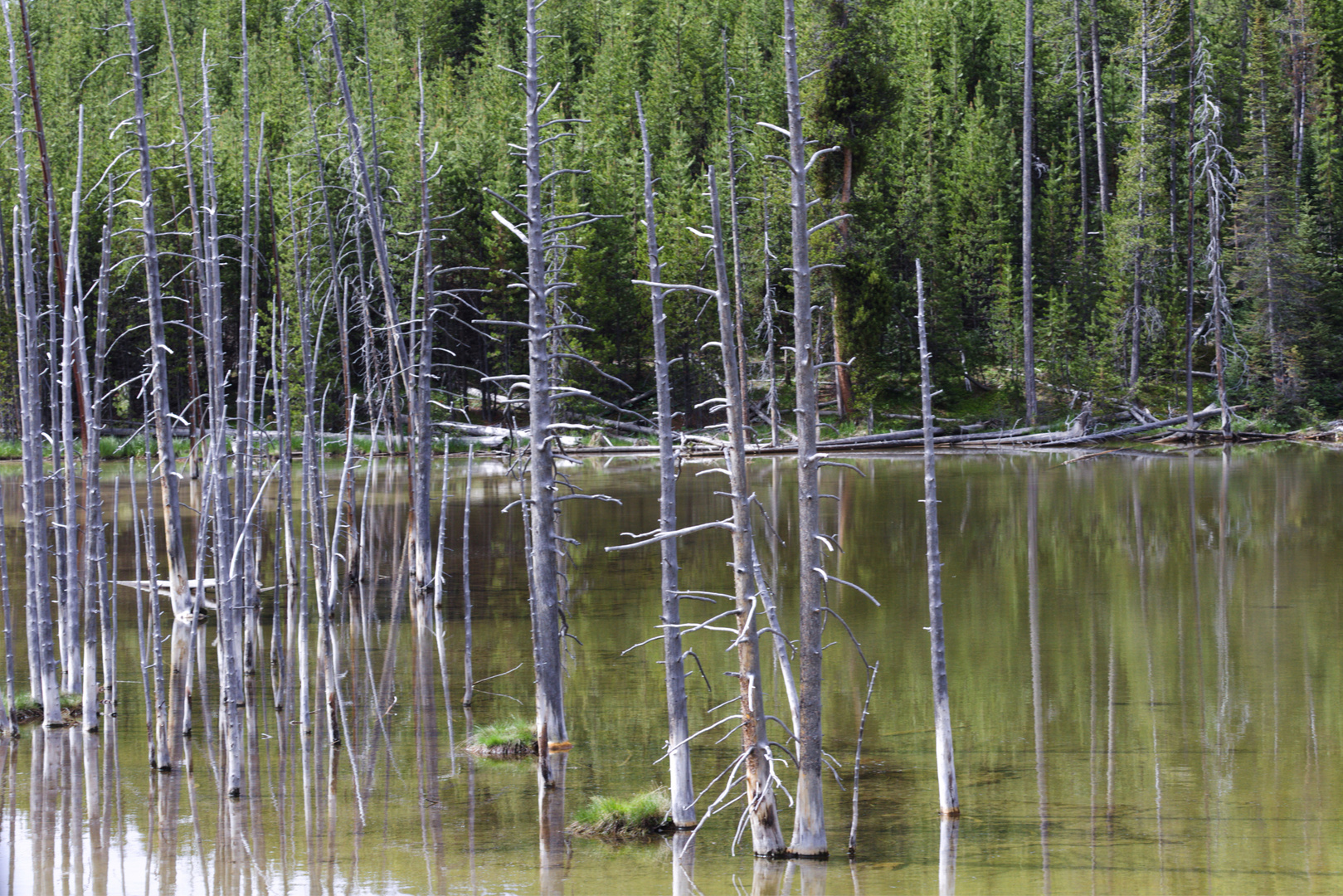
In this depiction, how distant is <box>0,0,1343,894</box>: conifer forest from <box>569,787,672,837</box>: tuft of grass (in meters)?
0.03

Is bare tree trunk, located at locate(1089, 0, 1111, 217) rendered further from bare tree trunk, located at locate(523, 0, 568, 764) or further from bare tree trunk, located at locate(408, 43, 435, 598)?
bare tree trunk, located at locate(523, 0, 568, 764)

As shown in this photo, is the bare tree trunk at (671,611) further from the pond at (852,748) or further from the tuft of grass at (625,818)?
the pond at (852,748)

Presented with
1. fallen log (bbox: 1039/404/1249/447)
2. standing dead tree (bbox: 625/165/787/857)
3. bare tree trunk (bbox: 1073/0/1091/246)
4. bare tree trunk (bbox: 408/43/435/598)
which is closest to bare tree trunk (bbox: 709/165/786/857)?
standing dead tree (bbox: 625/165/787/857)

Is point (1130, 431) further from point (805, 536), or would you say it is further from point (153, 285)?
point (153, 285)

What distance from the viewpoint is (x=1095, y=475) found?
3142 centimetres

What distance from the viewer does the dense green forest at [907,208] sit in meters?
41.5

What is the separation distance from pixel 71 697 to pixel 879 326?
3303 centimetres

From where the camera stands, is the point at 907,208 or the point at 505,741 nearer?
the point at 505,741

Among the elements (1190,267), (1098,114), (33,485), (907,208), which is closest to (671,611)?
(33,485)

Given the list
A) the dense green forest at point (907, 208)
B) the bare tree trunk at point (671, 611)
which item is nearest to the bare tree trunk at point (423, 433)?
the bare tree trunk at point (671, 611)

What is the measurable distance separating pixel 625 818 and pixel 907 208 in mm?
41615

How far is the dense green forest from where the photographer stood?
4147 centimetres

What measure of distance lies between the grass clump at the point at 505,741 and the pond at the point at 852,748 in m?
0.23

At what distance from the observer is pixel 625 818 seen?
9.48m
